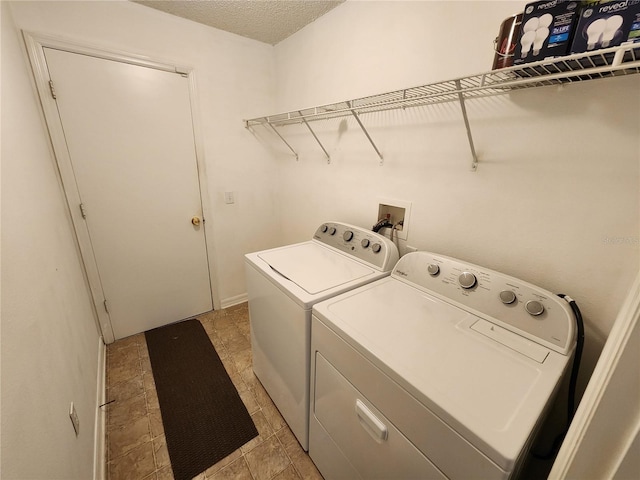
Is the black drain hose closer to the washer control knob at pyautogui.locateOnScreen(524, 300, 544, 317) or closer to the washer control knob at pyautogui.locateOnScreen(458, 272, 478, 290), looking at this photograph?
the washer control knob at pyautogui.locateOnScreen(524, 300, 544, 317)

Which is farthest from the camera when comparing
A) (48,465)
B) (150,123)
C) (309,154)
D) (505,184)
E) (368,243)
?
(309,154)

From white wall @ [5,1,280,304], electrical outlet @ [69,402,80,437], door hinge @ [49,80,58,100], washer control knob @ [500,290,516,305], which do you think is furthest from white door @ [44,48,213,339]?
washer control knob @ [500,290,516,305]

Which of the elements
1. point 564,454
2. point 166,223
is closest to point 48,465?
point 564,454

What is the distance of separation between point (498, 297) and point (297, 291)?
0.83m

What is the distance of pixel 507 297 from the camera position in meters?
1.00

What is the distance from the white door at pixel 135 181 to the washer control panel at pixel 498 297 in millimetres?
1946

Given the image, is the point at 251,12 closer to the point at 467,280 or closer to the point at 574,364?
the point at 467,280

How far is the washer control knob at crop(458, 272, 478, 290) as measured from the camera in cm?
110

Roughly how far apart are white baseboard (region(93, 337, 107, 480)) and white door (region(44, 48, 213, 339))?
1.19 feet

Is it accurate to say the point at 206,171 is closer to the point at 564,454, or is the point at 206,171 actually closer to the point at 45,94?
the point at 45,94

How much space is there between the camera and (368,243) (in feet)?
5.10

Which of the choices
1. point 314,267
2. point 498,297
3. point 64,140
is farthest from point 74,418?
point 498,297

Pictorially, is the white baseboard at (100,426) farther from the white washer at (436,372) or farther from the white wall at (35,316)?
the white washer at (436,372)

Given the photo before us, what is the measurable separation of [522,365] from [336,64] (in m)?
1.94
